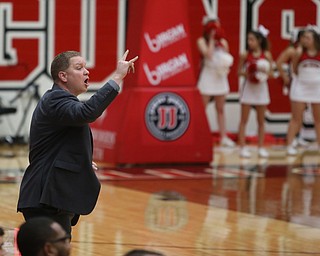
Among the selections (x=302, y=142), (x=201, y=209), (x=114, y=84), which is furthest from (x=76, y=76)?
(x=302, y=142)

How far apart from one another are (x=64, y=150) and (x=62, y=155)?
1.4 inches

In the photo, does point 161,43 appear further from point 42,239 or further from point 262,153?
point 42,239

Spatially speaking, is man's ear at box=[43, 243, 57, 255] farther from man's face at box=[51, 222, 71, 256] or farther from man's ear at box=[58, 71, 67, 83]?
man's ear at box=[58, 71, 67, 83]

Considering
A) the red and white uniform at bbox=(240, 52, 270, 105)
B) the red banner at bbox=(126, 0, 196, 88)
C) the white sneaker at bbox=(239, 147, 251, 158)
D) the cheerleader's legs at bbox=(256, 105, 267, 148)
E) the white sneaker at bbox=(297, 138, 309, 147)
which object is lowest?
the white sneaker at bbox=(297, 138, 309, 147)

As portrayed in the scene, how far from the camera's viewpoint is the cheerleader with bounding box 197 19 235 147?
16531mm

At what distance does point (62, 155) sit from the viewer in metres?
6.47

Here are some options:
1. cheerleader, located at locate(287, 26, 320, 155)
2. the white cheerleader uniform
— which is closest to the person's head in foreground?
cheerleader, located at locate(287, 26, 320, 155)

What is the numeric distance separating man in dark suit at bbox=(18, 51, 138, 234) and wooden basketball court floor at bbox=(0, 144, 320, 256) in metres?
0.80

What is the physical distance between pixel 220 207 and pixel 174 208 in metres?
0.49

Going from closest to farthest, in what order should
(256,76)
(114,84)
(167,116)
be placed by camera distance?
1. (114,84)
2. (167,116)
3. (256,76)

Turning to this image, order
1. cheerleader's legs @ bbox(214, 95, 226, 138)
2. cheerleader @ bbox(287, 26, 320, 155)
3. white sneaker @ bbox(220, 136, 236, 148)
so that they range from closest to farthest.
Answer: cheerleader @ bbox(287, 26, 320, 155), cheerleader's legs @ bbox(214, 95, 226, 138), white sneaker @ bbox(220, 136, 236, 148)

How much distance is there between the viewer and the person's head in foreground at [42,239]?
4.76 metres

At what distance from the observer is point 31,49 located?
17.1 meters

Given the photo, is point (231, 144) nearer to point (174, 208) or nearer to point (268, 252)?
point (174, 208)
